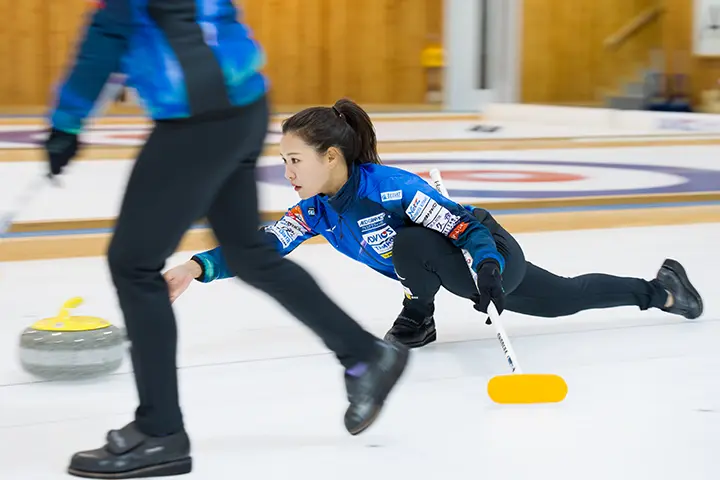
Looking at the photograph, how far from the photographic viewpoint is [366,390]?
5.08ft

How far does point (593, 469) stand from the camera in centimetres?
146

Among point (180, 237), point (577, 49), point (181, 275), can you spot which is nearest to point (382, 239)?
point (181, 275)

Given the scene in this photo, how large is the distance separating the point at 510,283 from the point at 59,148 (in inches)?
37.4

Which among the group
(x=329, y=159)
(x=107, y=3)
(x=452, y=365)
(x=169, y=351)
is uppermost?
(x=107, y=3)

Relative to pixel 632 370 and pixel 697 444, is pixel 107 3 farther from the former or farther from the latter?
pixel 632 370

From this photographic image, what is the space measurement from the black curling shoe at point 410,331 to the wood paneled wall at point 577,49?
9.31 m

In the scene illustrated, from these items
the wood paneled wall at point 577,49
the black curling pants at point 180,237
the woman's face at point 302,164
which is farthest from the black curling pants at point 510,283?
the wood paneled wall at point 577,49

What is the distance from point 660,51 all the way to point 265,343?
930 cm

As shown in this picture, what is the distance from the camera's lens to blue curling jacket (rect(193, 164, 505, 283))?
6.29 ft

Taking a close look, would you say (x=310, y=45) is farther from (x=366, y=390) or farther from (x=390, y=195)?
(x=366, y=390)

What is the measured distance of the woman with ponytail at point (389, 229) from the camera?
183 cm

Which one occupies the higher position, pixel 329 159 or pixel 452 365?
pixel 329 159

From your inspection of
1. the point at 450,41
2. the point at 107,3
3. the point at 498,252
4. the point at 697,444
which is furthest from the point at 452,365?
the point at 450,41

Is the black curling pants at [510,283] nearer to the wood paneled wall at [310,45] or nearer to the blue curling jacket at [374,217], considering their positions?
the blue curling jacket at [374,217]
